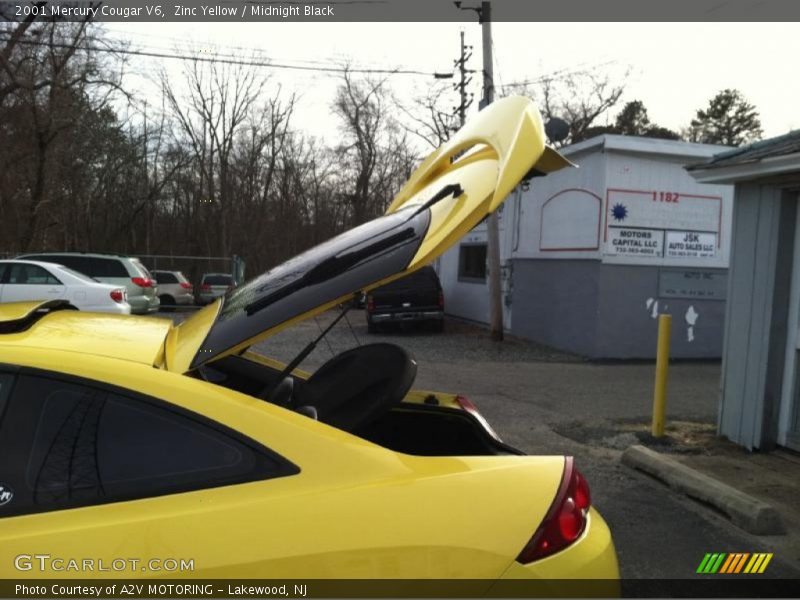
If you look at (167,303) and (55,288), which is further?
(167,303)

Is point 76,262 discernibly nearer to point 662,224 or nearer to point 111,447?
point 662,224

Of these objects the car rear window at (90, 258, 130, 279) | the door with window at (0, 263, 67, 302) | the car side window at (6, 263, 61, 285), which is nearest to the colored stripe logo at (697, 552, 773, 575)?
the door with window at (0, 263, 67, 302)

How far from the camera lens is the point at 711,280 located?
1235cm

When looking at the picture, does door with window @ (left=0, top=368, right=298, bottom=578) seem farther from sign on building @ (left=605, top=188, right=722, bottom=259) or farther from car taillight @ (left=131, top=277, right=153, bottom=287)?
car taillight @ (left=131, top=277, right=153, bottom=287)

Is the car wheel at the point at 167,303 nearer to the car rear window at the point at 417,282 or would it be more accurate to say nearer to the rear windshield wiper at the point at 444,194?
the car rear window at the point at 417,282

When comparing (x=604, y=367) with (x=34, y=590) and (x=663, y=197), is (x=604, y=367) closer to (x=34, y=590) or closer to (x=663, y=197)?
(x=663, y=197)

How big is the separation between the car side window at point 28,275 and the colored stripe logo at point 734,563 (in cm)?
1178

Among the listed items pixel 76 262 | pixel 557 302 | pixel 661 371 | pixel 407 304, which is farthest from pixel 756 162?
pixel 76 262

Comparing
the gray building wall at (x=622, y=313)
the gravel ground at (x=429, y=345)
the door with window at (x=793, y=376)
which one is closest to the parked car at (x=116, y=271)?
the gravel ground at (x=429, y=345)

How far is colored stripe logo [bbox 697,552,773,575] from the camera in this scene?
3.56 m

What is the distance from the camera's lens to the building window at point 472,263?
17703 mm

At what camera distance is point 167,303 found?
21281mm

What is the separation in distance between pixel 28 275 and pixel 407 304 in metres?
8.14

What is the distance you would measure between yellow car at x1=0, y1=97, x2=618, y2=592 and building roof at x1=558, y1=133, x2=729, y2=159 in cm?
1034
